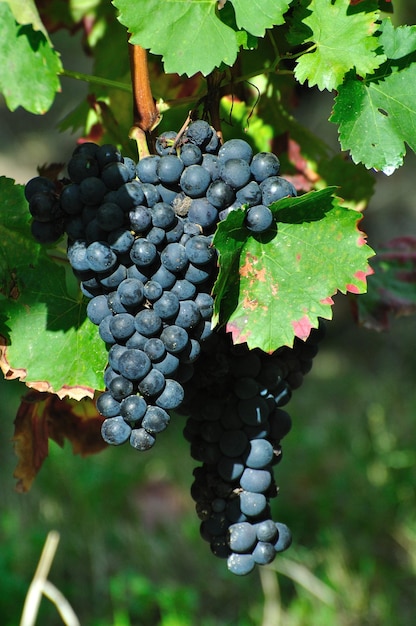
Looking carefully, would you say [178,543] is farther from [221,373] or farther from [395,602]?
[221,373]

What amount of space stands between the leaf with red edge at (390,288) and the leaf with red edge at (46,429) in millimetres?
431

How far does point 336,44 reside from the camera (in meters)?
0.74

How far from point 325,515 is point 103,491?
832mm

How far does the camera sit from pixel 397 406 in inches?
128

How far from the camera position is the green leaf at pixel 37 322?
2.69 ft

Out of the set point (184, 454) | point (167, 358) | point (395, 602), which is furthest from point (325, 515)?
point (167, 358)

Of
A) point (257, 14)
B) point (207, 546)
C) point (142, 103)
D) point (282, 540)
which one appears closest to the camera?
point (257, 14)

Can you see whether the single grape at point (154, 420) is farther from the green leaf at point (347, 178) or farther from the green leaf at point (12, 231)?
the green leaf at point (347, 178)

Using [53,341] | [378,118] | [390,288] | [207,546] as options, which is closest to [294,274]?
[378,118]

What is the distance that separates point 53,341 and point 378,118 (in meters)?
0.43

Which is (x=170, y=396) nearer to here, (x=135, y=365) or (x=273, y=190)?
(x=135, y=365)

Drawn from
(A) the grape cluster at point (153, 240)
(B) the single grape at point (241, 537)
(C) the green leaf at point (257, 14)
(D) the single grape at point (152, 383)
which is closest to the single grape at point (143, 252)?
(A) the grape cluster at point (153, 240)

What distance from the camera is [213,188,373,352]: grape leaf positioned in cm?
76

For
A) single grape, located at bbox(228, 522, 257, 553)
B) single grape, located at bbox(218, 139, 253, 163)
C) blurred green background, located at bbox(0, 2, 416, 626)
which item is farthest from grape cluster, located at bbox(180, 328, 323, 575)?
blurred green background, located at bbox(0, 2, 416, 626)
